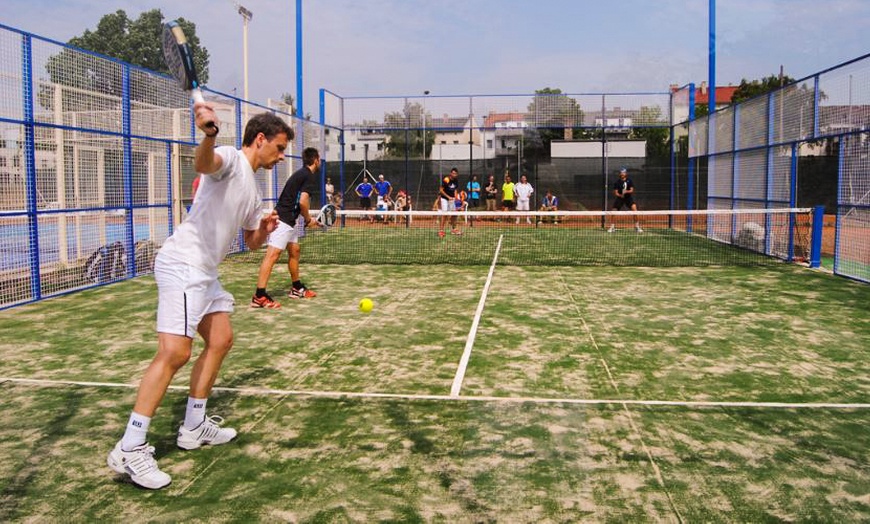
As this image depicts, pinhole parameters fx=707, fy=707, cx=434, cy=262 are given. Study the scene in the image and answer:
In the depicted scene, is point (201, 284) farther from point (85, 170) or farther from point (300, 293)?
point (85, 170)

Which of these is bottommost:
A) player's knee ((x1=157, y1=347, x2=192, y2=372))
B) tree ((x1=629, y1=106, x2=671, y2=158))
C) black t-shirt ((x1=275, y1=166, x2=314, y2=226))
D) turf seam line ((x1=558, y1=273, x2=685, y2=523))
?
turf seam line ((x1=558, y1=273, x2=685, y2=523))

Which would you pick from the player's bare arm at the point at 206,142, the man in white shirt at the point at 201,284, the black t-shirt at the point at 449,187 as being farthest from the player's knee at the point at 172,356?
the black t-shirt at the point at 449,187

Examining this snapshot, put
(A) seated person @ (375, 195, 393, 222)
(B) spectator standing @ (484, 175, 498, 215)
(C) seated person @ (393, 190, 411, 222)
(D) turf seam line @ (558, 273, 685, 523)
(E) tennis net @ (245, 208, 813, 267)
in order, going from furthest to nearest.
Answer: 1. (C) seated person @ (393, 190, 411, 222)
2. (B) spectator standing @ (484, 175, 498, 215)
3. (A) seated person @ (375, 195, 393, 222)
4. (E) tennis net @ (245, 208, 813, 267)
5. (D) turf seam line @ (558, 273, 685, 523)

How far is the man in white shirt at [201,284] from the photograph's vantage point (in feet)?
11.9

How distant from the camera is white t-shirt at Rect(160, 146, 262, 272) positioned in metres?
3.75

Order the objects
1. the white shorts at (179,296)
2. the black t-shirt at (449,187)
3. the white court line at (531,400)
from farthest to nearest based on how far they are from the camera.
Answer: the black t-shirt at (449,187) < the white court line at (531,400) < the white shorts at (179,296)

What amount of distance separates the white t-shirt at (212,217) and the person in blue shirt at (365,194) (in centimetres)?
2080

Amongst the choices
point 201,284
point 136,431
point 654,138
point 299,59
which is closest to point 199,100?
point 201,284

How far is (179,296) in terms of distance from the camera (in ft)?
12.2

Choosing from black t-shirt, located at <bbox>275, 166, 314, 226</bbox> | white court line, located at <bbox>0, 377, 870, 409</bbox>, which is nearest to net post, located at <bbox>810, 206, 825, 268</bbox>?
white court line, located at <bbox>0, 377, 870, 409</bbox>

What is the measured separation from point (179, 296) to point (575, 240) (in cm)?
1590

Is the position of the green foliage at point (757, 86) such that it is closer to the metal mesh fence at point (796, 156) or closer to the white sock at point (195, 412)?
the metal mesh fence at point (796, 156)

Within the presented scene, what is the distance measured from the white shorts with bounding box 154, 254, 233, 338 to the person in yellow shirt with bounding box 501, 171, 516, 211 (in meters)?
21.0

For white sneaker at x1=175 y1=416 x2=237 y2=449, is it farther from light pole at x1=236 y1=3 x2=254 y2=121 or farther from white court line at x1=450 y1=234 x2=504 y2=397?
light pole at x1=236 y1=3 x2=254 y2=121
